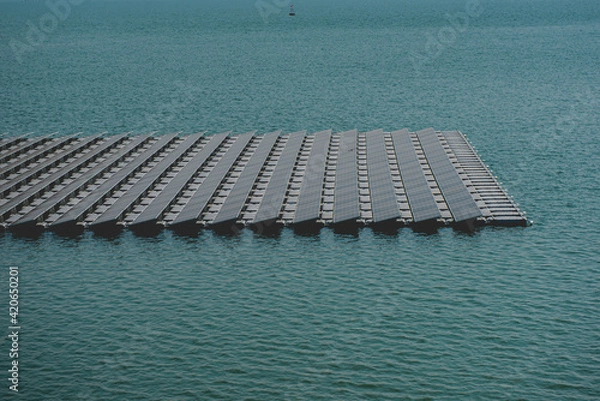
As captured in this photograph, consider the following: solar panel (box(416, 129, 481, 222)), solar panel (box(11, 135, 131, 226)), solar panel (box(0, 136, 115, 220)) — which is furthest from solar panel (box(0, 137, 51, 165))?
solar panel (box(416, 129, 481, 222))

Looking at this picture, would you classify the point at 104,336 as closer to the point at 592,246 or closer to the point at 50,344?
the point at 50,344

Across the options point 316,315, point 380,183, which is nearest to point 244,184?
point 380,183

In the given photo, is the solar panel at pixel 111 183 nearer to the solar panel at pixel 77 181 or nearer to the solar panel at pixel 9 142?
the solar panel at pixel 77 181

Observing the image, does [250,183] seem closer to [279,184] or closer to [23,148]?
[279,184]

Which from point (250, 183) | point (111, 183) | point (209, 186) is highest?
point (250, 183)

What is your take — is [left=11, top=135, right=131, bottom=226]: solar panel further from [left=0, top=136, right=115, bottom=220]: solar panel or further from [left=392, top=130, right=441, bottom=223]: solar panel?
[left=392, top=130, right=441, bottom=223]: solar panel

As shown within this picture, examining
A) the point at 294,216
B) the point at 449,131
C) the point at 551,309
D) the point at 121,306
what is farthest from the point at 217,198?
the point at 449,131
